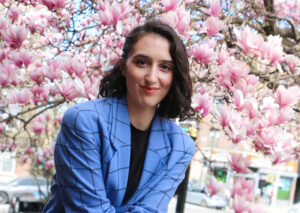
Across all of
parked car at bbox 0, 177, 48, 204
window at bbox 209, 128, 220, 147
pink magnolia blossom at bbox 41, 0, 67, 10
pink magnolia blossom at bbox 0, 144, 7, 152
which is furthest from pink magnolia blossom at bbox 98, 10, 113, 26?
window at bbox 209, 128, 220, 147

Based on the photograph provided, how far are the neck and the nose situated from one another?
195mm

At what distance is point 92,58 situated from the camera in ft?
11.1

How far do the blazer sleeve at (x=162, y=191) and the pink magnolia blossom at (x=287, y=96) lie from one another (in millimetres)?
464

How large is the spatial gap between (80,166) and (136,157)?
30 centimetres

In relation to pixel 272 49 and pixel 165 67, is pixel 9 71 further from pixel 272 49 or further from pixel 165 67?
pixel 272 49

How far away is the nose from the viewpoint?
59.2 inches

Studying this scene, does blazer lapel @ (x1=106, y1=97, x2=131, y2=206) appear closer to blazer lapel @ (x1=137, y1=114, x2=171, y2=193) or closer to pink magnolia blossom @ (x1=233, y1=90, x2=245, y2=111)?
blazer lapel @ (x1=137, y1=114, x2=171, y2=193)

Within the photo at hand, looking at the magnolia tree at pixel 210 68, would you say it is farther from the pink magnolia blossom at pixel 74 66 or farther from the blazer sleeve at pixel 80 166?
the blazer sleeve at pixel 80 166

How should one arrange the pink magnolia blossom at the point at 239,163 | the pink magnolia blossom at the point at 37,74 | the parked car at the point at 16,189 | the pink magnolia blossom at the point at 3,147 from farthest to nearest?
1. the parked car at the point at 16,189
2. the pink magnolia blossom at the point at 3,147
3. the pink magnolia blossom at the point at 37,74
4. the pink magnolia blossom at the point at 239,163

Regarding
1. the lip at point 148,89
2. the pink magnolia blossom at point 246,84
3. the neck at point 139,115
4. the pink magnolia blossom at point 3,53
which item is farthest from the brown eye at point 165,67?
the pink magnolia blossom at point 3,53

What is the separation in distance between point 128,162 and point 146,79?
36 cm

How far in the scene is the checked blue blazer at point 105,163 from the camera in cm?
142

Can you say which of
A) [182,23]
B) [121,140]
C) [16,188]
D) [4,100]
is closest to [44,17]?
[4,100]

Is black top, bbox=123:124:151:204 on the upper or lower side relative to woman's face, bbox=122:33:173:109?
lower
